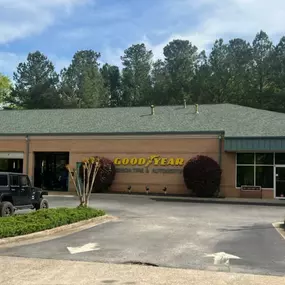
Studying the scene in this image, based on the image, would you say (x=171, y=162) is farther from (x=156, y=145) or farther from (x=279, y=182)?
(x=279, y=182)

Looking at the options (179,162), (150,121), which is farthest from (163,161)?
(150,121)

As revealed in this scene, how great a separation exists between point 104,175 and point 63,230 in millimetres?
18005

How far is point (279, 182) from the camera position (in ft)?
100

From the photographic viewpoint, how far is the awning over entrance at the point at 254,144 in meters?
29.2

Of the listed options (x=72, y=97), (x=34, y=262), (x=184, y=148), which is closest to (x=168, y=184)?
(x=184, y=148)

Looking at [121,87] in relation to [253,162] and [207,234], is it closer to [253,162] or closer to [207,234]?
[253,162]

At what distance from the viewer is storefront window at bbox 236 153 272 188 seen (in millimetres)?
30672

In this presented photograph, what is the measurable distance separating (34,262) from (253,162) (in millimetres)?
23476

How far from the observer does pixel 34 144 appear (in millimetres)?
35375

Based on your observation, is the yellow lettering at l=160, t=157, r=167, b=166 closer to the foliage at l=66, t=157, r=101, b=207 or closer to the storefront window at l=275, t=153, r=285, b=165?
the storefront window at l=275, t=153, r=285, b=165

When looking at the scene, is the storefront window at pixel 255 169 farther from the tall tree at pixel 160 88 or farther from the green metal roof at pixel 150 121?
the tall tree at pixel 160 88

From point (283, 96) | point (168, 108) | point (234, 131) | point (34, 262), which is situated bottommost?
point (34, 262)

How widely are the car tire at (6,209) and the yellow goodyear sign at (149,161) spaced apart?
16.5m

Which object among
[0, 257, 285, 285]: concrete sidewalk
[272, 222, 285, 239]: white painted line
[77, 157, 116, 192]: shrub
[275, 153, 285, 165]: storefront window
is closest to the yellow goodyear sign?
[77, 157, 116, 192]: shrub
